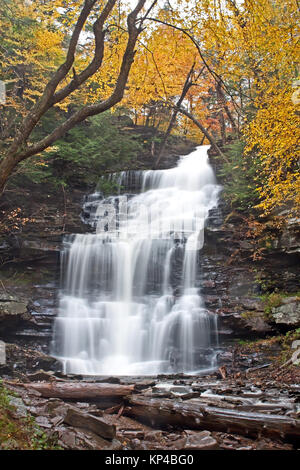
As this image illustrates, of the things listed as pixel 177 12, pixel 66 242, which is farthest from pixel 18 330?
pixel 177 12

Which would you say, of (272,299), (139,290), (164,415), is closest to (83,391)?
(164,415)

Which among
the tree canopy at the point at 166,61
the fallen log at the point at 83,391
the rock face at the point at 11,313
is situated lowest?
the rock face at the point at 11,313

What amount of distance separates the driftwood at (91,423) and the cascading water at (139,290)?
5.56 metres

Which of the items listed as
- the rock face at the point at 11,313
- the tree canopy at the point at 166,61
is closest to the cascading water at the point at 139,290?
the rock face at the point at 11,313

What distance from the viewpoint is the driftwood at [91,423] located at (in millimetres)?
3551

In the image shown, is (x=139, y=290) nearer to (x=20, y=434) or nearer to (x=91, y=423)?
(x=91, y=423)

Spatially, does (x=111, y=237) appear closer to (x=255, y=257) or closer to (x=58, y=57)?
(x=255, y=257)

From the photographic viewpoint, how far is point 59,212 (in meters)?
15.5

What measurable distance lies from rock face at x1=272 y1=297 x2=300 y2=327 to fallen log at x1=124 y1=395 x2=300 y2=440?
552cm

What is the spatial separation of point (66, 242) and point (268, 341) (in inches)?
325

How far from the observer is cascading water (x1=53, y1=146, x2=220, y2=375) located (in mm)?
9859

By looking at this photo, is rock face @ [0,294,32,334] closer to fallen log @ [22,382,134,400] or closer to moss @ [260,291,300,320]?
fallen log @ [22,382,134,400]

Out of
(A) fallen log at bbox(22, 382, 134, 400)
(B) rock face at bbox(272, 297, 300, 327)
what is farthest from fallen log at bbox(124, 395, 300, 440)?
(B) rock face at bbox(272, 297, 300, 327)

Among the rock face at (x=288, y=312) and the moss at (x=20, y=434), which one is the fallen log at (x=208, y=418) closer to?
the moss at (x=20, y=434)
